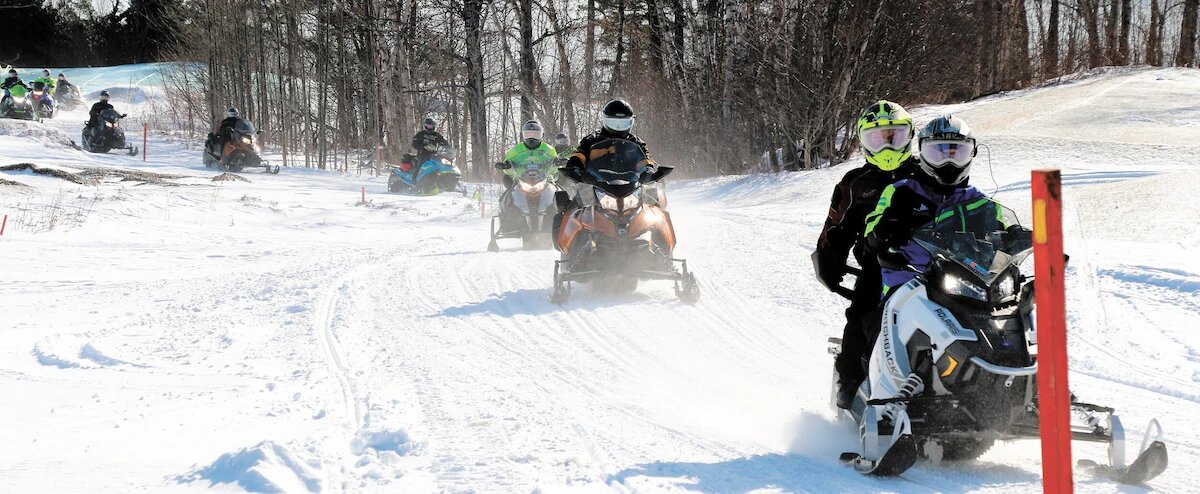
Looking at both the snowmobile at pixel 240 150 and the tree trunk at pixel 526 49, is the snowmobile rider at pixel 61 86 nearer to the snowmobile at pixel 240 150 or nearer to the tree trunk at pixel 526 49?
the snowmobile at pixel 240 150

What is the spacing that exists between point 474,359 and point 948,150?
343 centimetres

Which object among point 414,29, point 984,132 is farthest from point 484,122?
point 984,132

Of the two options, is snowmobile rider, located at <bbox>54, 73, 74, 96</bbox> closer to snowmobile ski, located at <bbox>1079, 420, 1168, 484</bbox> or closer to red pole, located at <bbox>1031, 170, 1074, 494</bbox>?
snowmobile ski, located at <bbox>1079, 420, 1168, 484</bbox>

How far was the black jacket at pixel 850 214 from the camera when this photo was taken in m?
5.22

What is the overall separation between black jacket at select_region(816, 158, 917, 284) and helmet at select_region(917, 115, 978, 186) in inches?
30.3

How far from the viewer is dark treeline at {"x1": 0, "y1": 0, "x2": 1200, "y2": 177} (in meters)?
21.0

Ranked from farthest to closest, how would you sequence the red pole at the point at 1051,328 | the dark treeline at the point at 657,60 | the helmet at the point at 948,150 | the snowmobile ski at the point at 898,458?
the dark treeline at the point at 657,60 < the helmet at the point at 948,150 < the snowmobile ski at the point at 898,458 < the red pole at the point at 1051,328

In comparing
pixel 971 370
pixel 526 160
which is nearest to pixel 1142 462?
pixel 971 370

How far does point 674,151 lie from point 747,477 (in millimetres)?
24577

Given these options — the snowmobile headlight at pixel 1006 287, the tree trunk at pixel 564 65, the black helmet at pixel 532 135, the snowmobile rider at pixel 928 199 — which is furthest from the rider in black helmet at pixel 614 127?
the tree trunk at pixel 564 65

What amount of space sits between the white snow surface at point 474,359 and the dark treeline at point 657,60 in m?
6.39

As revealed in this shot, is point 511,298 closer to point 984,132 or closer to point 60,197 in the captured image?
point 60,197

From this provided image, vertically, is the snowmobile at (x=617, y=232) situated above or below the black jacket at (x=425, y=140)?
below

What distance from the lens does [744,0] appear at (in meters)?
22.9
